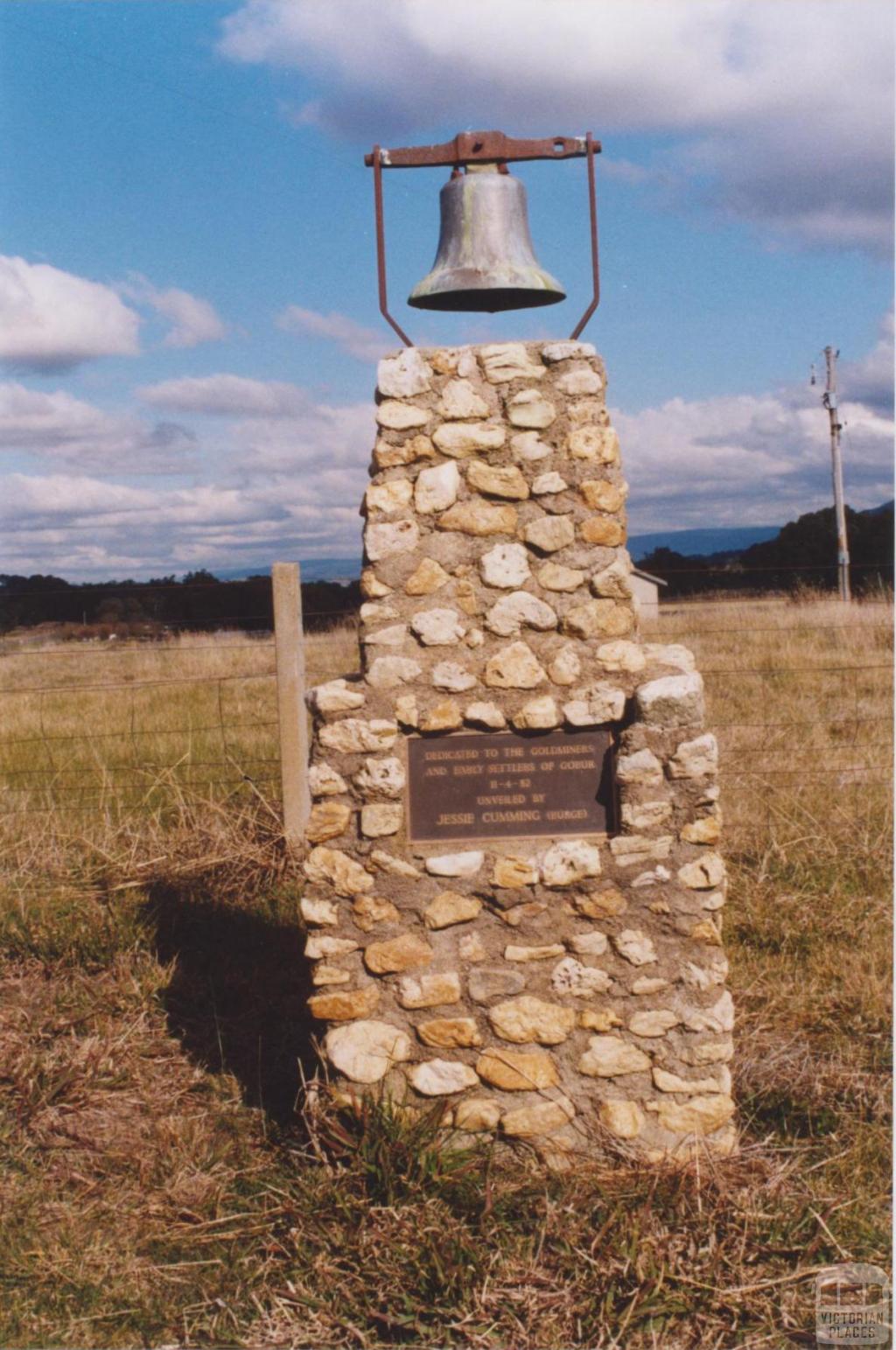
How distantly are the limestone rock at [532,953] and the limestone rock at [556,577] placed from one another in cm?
112

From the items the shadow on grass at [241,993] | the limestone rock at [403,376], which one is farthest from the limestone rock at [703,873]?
the limestone rock at [403,376]

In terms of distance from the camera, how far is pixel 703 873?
3.74 metres

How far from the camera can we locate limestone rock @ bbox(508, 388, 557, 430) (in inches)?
149

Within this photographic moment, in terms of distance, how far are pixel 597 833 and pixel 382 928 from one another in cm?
74

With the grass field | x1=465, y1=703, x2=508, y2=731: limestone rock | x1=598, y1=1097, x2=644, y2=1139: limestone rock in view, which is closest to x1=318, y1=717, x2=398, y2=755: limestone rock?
x1=465, y1=703, x2=508, y2=731: limestone rock

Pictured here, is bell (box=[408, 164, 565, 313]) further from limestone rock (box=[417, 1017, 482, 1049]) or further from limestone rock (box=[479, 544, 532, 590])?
limestone rock (box=[417, 1017, 482, 1049])

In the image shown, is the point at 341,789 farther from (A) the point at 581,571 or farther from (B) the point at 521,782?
(A) the point at 581,571

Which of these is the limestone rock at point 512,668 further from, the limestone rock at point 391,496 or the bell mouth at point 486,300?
the bell mouth at point 486,300

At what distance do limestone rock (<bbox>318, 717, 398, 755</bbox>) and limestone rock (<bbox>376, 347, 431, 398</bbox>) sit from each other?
103 cm

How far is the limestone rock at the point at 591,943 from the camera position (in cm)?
375

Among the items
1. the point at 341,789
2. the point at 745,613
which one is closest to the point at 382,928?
the point at 341,789

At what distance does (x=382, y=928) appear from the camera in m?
3.77

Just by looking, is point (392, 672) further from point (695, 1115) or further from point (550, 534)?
point (695, 1115)

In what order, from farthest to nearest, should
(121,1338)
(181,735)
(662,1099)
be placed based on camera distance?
(181,735) < (662,1099) < (121,1338)
